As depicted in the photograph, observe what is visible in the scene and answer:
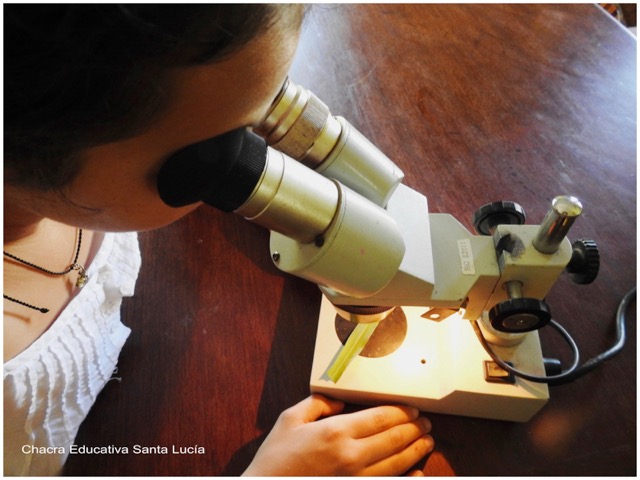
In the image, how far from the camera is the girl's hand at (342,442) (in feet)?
1.73

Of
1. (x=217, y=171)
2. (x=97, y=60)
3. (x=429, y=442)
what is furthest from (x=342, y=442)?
(x=97, y=60)

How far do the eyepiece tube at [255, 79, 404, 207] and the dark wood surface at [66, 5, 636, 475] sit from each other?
0.84 ft

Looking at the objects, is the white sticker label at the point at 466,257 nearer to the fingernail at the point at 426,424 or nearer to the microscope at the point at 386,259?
the microscope at the point at 386,259

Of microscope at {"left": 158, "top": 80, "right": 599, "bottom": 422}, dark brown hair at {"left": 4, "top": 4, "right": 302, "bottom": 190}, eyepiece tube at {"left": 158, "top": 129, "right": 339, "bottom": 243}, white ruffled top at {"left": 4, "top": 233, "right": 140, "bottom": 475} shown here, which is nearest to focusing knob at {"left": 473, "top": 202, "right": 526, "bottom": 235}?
microscope at {"left": 158, "top": 80, "right": 599, "bottom": 422}

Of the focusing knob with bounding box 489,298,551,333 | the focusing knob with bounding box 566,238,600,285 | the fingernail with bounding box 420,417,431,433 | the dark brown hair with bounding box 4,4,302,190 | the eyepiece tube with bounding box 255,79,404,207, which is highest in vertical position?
the dark brown hair with bounding box 4,4,302,190

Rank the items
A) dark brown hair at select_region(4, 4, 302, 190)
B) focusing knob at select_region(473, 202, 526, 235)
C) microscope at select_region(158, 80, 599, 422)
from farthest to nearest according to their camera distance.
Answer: focusing knob at select_region(473, 202, 526, 235), microscope at select_region(158, 80, 599, 422), dark brown hair at select_region(4, 4, 302, 190)

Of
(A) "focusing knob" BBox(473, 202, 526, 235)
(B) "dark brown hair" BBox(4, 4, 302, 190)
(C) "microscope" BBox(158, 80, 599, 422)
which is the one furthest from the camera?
(A) "focusing knob" BBox(473, 202, 526, 235)

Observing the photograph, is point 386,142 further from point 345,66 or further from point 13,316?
point 13,316

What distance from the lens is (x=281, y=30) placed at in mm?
295

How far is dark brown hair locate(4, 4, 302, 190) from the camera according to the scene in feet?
0.74

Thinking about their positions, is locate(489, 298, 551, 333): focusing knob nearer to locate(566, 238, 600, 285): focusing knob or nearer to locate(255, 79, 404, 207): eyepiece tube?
locate(566, 238, 600, 285): focusing knob

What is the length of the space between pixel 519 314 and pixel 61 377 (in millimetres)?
551

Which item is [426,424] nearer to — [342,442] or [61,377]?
[342,442]

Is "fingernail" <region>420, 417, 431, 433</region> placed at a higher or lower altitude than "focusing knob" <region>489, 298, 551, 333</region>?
lower
